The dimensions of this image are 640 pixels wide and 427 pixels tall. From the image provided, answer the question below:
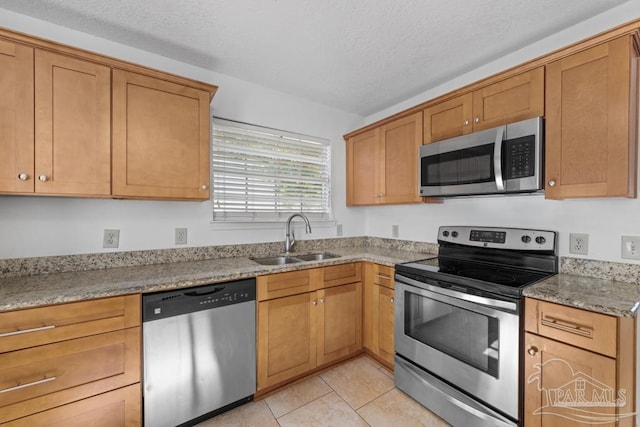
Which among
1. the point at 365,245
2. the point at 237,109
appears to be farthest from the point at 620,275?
the point at 237,109

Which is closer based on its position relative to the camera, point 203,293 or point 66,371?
point 66,371

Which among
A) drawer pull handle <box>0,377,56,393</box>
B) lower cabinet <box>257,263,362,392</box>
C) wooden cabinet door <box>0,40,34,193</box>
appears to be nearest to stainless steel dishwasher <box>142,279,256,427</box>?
lower cabinet <box>257,263,362,392</box>

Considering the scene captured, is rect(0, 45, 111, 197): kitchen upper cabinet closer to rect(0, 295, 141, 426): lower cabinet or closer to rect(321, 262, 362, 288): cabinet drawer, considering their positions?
rect(0, 295, 141, 426): lower cabinet

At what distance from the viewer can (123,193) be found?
64.7 inches

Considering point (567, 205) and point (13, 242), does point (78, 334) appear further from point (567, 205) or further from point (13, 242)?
point (567, 205)

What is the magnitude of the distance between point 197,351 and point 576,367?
6.32 ft

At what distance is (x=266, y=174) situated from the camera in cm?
255

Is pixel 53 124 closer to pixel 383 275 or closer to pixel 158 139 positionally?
pixel 158 139

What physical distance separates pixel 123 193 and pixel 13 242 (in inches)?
27.1

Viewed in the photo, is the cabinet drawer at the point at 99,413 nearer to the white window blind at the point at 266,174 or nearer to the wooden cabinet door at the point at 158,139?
the wooden cabinet door at the point at 158,139

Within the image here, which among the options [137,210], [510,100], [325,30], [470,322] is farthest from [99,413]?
[510,100]

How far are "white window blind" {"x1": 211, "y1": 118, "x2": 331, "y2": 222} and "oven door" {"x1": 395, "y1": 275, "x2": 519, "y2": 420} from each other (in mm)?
1269

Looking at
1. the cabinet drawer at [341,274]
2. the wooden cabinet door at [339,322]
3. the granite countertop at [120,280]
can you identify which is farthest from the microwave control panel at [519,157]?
the wooden cabinet door at [339,322]

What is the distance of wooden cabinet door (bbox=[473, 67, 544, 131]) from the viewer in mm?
1600
